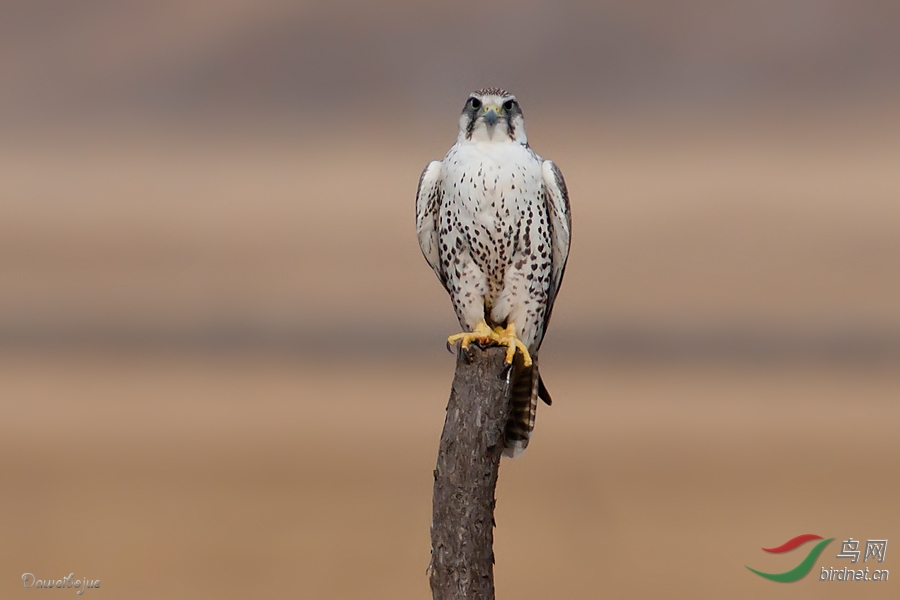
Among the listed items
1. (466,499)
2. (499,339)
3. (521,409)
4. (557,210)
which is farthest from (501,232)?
(466,499)

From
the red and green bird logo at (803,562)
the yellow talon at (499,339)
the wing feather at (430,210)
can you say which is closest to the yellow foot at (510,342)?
the yellow talon at (499,339)

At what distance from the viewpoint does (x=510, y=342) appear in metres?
2.77

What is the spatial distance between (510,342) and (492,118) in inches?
25.7

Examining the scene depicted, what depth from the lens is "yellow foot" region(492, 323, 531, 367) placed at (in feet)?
8.97

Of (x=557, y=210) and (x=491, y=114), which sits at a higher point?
(x=491, y=114)

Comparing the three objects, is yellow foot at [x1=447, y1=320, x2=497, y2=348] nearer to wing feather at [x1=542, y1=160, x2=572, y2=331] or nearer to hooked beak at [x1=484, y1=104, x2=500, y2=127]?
wing feather at [x1=542, y1=160, x2=572, y2=331]

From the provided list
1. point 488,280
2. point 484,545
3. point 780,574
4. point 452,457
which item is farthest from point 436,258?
point 780,574

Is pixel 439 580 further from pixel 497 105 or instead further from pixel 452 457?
pixel 497 105

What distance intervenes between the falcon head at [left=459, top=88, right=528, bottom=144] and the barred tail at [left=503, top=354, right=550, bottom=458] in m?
0.70

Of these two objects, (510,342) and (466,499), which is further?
(510,342)

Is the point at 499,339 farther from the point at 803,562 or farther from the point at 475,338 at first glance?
the point at 803,562

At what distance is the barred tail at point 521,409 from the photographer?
2928mm

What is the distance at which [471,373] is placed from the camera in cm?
266

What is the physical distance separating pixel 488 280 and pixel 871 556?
2.20 metres
